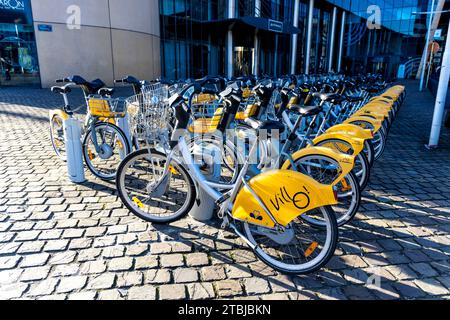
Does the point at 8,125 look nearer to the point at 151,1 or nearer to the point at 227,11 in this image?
the point at 151,1

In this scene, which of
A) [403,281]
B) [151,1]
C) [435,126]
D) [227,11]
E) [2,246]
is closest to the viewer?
[403,281]

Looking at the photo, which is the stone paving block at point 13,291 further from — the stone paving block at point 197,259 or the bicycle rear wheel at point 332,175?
the bicycle rear wheel at point 332,175

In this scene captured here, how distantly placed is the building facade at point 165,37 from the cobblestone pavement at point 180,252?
13282 millimetres

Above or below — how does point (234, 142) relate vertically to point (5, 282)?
above

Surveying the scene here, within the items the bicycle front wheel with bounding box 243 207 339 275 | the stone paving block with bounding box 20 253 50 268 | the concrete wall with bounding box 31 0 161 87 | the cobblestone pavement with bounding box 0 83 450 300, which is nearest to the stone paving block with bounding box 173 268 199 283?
the cobblestone pavement with bounding box 0 83 450 300

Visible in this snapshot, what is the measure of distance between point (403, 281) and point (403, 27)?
38162 millimetres

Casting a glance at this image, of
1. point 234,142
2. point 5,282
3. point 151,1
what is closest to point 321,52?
point 151,1

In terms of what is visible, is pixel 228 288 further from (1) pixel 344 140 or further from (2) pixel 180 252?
(1) pixel 344 140

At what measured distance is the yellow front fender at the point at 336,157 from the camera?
2.88 metres

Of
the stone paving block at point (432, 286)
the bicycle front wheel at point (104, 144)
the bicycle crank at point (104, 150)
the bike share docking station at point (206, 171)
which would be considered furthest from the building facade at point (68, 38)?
the stone paving block at point (432, 286)

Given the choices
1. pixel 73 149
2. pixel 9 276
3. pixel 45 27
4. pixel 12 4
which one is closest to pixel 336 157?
pixel 9 276

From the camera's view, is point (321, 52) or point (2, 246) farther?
point (321, 52)

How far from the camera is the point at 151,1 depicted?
58.0 feet
